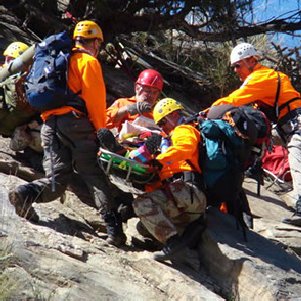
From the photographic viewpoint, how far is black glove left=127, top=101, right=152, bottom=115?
7586 millimetres

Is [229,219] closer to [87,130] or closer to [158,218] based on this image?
[158,218]

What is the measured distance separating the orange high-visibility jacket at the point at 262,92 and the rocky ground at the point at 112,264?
1.43 metres

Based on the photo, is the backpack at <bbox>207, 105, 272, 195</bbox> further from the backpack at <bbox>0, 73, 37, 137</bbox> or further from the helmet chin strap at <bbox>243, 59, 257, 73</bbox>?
the backpack at <bbox>0, 73, 37, 137</bbox>

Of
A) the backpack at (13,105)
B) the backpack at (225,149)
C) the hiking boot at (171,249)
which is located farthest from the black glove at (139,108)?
the hiking boot at (171,249)

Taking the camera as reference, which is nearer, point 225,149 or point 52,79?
point 225,149

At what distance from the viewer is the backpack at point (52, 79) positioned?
21.0 feet

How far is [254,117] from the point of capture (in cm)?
657

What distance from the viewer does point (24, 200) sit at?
20.5 ft

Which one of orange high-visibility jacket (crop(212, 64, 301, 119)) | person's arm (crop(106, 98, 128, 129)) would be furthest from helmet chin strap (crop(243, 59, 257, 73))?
person's arm (crop(106, 98, 128, 129))

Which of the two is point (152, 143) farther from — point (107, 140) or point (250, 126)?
point (250, 126)

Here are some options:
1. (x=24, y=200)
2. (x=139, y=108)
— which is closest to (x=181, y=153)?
(x=24, y=200)

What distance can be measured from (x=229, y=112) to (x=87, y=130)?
52.7 inches

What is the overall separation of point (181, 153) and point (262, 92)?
216 cm

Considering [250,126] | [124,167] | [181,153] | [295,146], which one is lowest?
[295,146]
